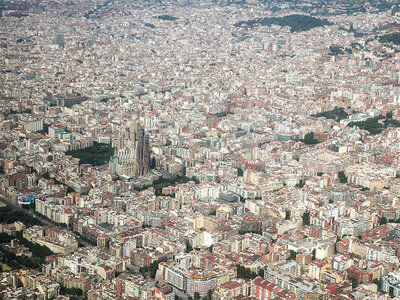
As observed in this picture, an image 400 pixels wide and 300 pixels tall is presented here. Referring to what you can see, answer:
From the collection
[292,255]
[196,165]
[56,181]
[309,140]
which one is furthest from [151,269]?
[309,140]

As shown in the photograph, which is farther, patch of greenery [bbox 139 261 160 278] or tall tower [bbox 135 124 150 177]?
tall tower [bbox 135 124 150 177]

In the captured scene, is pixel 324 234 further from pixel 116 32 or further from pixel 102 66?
Result: pixel 116 32

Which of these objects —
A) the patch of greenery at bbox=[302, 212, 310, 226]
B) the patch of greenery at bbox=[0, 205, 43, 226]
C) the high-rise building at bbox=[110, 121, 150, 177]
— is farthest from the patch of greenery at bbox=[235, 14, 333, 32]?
the patch of greenery at bbox=[0, 205, 43, 226]

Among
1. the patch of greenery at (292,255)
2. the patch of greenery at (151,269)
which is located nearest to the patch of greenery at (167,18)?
the patch of greenery at (292,255)

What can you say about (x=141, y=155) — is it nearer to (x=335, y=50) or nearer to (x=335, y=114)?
(x=335, y=114)

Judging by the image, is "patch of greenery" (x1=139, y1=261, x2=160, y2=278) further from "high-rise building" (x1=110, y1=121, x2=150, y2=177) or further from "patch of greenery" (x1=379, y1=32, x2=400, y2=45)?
"patch of greenery" (x1=379, y1=32, x2=400, y2=45)

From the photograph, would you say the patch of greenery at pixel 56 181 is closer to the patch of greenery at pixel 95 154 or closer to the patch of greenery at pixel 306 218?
the patch of greenery at pixel 95 154
